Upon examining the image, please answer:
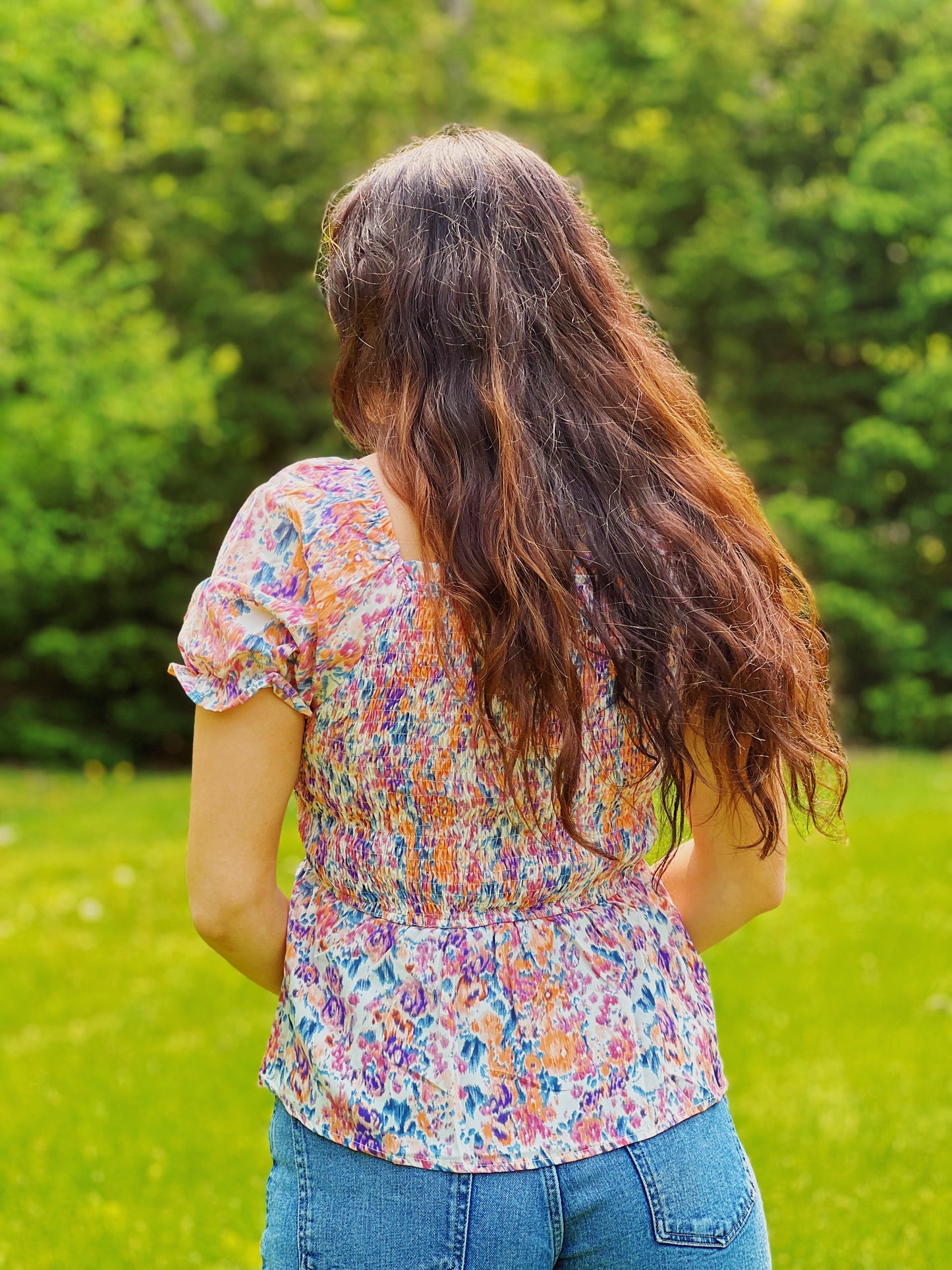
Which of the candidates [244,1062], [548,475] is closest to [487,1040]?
[548,475]

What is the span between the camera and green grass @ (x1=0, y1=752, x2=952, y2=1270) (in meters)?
3.20

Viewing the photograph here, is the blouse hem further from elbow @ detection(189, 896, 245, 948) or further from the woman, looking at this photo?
elbow @ detection(189, 896, 245, 948)

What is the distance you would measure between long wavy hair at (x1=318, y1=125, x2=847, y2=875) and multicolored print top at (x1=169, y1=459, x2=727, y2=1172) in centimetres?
4

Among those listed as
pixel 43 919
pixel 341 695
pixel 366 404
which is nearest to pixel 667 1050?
pixel 341 695

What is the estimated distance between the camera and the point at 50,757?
42.2ft

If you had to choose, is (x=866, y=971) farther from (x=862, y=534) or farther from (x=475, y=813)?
(x=862, y=534)

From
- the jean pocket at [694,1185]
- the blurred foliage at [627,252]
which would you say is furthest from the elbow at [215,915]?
the blurred foliage at [627,252]

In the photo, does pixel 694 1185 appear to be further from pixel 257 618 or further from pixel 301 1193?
pixel 257 618

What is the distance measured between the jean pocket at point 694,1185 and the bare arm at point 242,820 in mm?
436

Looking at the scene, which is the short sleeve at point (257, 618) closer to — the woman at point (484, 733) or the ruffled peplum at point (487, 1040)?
the woman at point (484, 733)

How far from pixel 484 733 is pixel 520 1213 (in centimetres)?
43

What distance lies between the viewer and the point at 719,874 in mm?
1509

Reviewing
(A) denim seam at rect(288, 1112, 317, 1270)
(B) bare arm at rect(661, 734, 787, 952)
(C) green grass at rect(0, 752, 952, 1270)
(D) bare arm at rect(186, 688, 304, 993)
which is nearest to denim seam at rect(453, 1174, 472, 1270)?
(A) denim seam at rect(288, 1112, 317, 1270)

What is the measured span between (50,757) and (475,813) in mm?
12403
